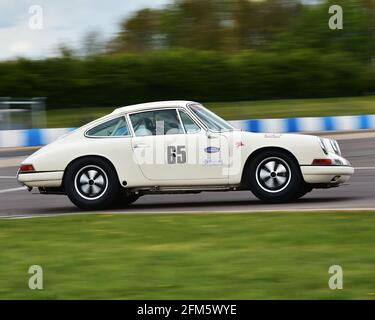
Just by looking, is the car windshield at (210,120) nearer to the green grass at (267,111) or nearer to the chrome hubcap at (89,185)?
the chrome hubcap at (89,185)

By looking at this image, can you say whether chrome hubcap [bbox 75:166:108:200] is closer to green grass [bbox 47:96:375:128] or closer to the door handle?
the door handle

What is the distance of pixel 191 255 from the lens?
8062 millimetres

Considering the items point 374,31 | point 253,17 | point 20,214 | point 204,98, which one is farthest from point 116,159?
point 253,17

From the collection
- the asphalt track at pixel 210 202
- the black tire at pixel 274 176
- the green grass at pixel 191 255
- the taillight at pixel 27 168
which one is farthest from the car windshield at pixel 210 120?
the taillight at pixel 27 168

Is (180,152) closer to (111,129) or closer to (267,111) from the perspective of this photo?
(111,129)

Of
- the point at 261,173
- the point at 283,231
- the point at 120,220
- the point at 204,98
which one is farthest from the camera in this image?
the point at 204,98

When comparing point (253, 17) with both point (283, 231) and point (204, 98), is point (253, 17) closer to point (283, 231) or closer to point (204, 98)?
point (204, 98)

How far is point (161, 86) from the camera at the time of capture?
143ft

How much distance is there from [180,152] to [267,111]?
24.9m

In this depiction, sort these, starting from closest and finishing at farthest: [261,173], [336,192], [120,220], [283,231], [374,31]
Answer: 1. [283,231]
2. [120,220]
3. [261,173]
4. [336,192]
5. [374,31]

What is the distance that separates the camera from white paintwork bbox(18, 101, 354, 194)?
1131cm

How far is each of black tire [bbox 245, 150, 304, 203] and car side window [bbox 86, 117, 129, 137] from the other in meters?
1.73

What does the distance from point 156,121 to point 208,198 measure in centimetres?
194

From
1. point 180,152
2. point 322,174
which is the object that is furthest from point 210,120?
point 322,174
